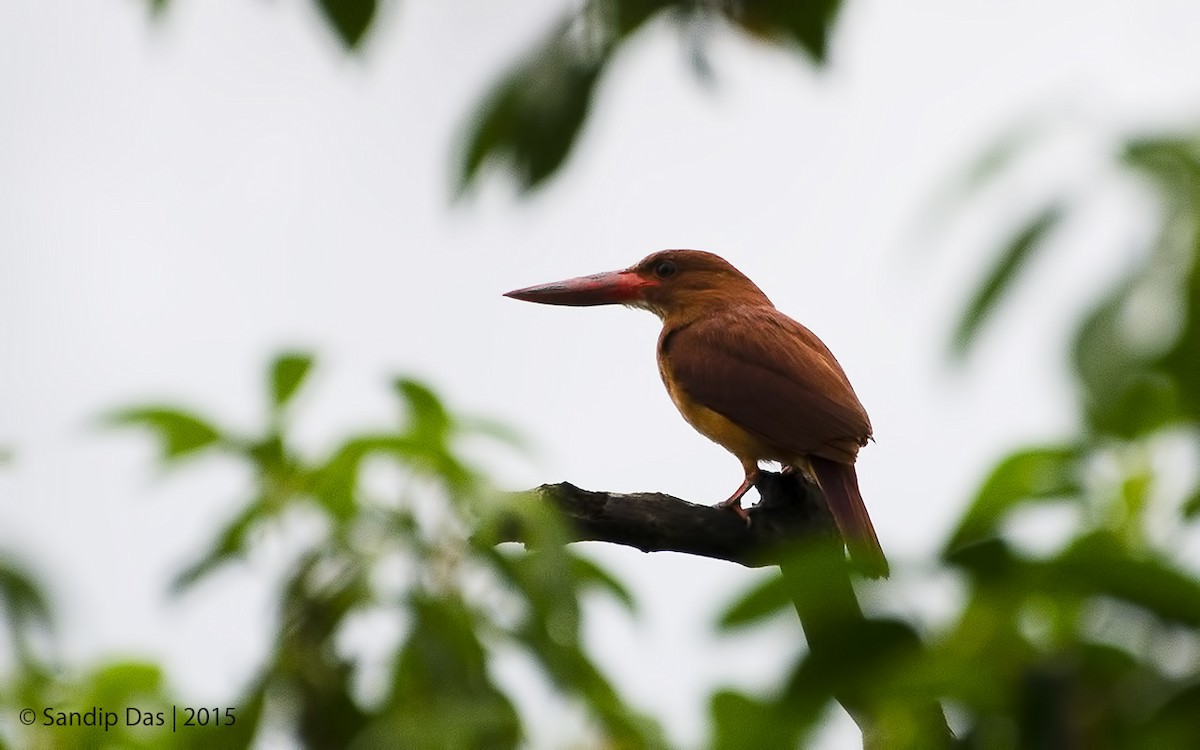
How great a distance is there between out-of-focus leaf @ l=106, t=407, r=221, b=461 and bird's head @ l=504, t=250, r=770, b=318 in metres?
3.31

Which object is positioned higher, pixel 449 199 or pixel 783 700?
pixel 449 199

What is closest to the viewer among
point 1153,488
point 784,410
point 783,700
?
point 783,700

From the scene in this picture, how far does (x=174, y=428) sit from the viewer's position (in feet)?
4.14

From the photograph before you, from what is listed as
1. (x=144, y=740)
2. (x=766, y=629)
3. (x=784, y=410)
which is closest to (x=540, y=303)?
(x=784, y=410)

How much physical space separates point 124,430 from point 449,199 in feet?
2.05

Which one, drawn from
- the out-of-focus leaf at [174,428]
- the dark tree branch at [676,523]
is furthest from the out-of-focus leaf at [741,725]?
the dark tree branch at [676,523]

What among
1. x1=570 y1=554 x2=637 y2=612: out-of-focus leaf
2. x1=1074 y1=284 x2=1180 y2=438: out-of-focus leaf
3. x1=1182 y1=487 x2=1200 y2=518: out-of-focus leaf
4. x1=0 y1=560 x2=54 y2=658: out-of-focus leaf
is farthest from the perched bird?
x1=1074 y1=284 x2=1180 y2=438: out-of-focus leaf

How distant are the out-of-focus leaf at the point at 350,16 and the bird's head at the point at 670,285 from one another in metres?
3.72

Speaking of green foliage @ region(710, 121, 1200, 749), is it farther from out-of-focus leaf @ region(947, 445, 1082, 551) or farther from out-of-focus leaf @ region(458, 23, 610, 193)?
out-of-focus leaf @ region(458, 23, 610, 193)

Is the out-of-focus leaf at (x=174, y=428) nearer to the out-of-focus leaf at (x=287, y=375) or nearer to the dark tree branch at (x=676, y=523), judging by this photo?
the out-of-focus leaf at (x=287, y=375)

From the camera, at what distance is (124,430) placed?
1.24m

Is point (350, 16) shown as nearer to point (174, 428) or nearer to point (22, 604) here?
point (22, 604)

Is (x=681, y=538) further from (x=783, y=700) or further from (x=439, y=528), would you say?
(x=783, y=700)

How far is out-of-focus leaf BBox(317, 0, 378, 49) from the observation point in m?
0.79
